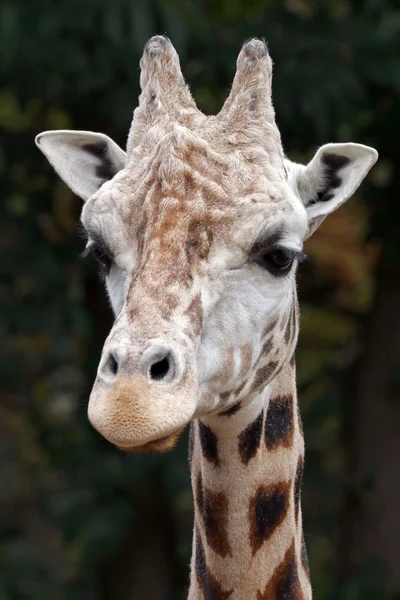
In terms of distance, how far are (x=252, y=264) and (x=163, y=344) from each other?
59 cm

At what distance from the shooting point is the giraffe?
3459mm

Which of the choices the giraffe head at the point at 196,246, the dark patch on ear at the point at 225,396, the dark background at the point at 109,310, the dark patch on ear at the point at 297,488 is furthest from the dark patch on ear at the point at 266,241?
A: the dark background at the point at 109,310

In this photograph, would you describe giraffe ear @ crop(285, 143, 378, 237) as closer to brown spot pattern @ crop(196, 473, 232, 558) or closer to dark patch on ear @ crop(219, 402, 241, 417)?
dark patch on ear @ crop(219, 402, 241, 417)

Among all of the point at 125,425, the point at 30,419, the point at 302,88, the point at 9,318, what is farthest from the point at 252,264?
the point at 30,419

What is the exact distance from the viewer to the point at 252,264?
12.8 feet

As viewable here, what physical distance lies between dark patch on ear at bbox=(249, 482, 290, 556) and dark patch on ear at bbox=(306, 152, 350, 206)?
106 cm

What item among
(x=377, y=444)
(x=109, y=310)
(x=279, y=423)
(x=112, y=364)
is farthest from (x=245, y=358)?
(x=377, y=444)

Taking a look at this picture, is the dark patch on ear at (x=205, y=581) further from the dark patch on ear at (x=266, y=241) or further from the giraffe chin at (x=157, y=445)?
the dark patch on ear at (x=266, y=241)

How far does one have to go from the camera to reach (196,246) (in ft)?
12.2

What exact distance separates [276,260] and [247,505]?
0.93 m

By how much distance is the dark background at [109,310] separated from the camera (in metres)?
8.35

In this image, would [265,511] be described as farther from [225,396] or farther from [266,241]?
[266,241]

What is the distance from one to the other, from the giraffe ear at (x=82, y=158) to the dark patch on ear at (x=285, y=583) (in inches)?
60.9

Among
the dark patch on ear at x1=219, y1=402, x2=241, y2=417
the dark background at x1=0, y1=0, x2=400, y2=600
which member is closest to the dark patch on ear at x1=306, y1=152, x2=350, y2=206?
the dark patch on ear at x1=219, y1=402, x2=241, y2=417
